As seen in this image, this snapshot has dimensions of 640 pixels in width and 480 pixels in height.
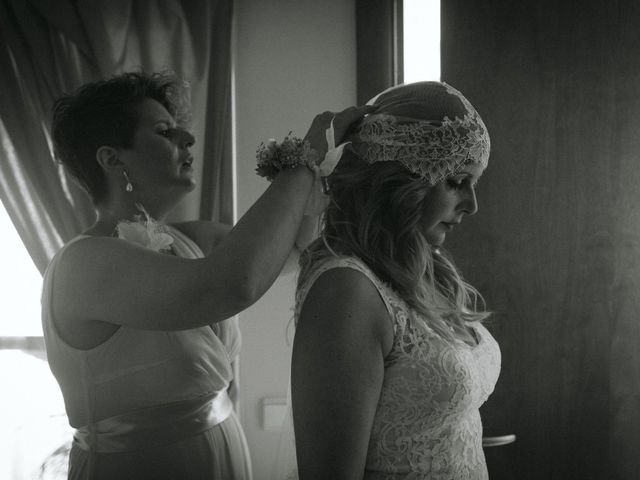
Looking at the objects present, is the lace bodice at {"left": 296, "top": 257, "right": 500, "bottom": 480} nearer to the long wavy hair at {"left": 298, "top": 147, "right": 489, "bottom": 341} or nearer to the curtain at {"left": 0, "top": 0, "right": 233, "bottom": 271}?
the long wavy hair at {"left": 298, "top": 147, "right": 489, "bottom": 341}

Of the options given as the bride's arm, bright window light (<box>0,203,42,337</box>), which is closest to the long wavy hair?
the bride's arm

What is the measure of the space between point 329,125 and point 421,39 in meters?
1.13

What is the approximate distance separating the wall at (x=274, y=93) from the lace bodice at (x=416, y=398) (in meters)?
1.36

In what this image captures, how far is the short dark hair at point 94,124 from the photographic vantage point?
4.58ft

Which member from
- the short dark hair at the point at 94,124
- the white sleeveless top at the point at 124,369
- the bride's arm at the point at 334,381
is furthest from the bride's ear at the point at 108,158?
the bride's arm at the point at 334,381

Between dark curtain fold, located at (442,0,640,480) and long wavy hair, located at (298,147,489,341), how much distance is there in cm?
70

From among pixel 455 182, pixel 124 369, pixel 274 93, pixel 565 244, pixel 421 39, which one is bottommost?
pixel 124 369

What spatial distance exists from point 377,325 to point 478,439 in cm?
34

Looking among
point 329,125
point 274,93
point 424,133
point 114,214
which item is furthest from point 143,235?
point 274,93

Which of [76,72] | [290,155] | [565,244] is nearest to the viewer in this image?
[290,155]

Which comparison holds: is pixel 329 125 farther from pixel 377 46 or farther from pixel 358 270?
pixel 377 46

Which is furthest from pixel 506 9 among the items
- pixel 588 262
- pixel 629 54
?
pixel 588 262

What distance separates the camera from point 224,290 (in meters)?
0.91

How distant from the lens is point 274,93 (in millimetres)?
2443
